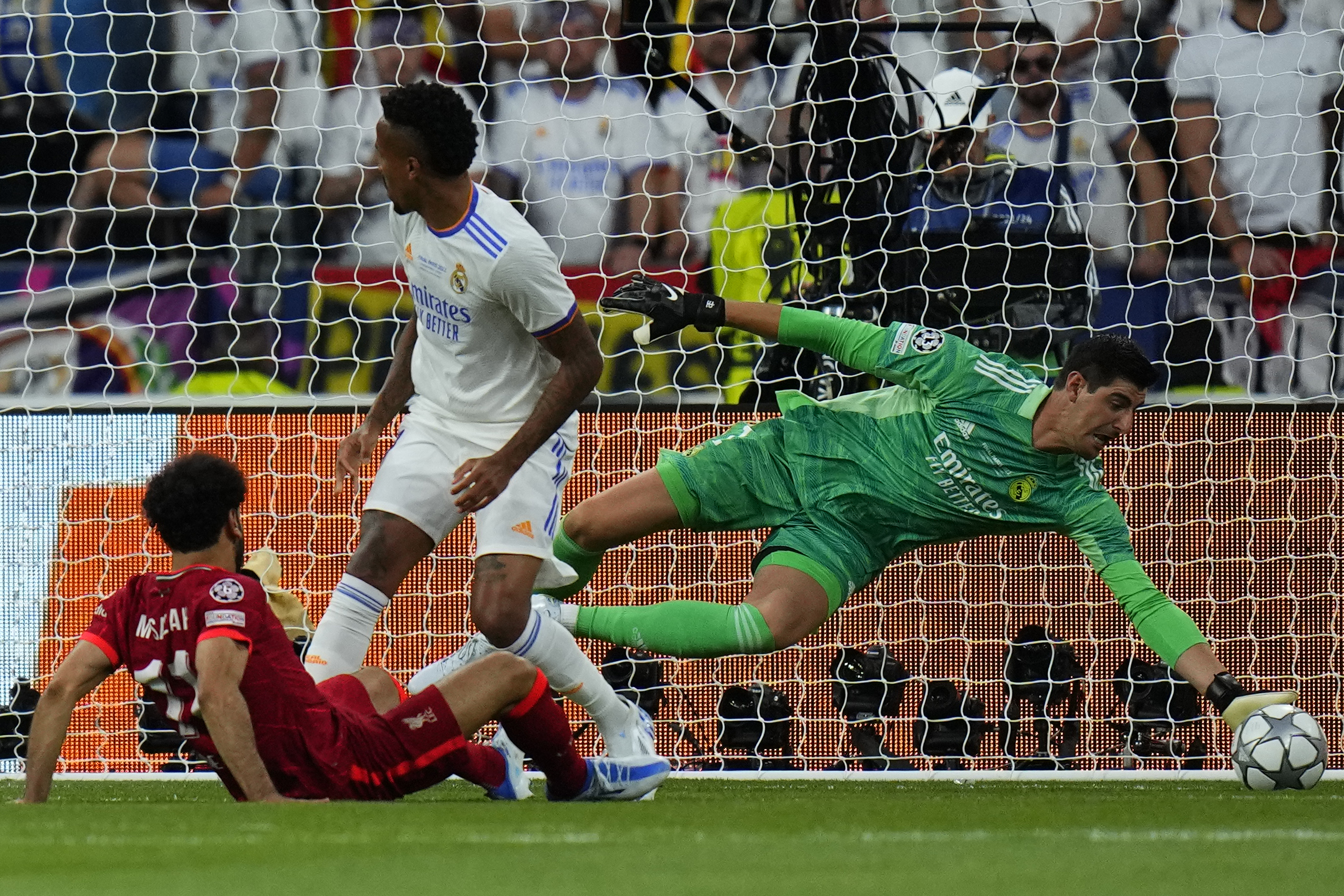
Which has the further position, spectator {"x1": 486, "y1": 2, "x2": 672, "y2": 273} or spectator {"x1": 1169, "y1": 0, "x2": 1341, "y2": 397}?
spectator {"x1": 486, "y1": 2, "x2": 672, "y2": 273}

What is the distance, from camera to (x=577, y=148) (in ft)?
26.1

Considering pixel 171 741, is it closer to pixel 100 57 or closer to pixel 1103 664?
pixel 1103 664

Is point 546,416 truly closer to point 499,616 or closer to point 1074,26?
point 499,616

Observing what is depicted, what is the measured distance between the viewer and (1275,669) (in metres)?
5.83

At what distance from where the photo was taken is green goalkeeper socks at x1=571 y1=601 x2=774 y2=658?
4.64 m

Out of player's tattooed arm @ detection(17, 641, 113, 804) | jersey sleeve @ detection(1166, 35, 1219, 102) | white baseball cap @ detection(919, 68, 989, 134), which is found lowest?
player's tattooed arm @ detection(17, 641, 113, 804)

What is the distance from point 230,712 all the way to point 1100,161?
5141 millimetres

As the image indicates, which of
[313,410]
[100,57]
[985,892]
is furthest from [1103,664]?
[100,57]

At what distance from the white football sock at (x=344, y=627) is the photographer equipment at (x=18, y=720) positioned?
1.93 metres

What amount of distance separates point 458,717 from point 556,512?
0.89m

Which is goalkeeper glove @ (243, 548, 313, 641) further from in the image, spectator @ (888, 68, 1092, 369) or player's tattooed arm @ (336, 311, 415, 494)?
spectator @ (888, 68, 1092, 369)

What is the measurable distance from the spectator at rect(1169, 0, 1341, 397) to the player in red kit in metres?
4.45

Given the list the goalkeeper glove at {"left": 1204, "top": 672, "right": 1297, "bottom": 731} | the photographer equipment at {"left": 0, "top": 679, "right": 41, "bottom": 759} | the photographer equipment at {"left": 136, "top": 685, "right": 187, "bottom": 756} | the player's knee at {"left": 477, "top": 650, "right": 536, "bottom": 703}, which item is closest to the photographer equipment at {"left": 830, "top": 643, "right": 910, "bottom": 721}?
the goalkeeper glove at {"left": 1204, "top": 672, "right": 1297, "bottom": 731}

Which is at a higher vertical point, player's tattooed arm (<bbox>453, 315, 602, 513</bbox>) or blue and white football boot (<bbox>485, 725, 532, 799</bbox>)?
player's tattooed arm (<bbox>453, 315, 602, 513</bbox>)
